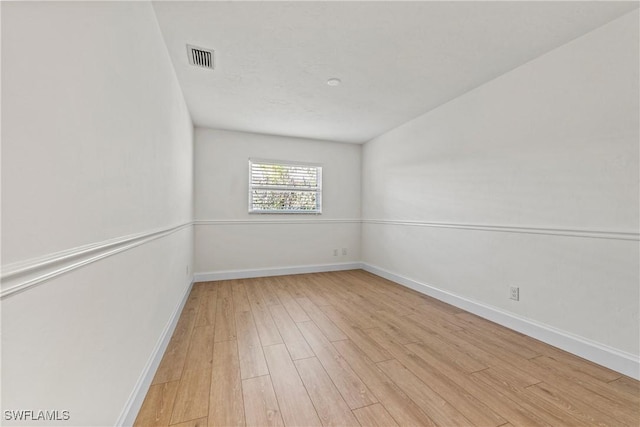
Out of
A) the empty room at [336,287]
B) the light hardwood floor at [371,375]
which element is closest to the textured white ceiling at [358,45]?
the empty room at [336,287]

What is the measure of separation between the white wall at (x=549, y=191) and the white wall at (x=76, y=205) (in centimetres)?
274

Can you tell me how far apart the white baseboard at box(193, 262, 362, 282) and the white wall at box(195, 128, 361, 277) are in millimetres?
52

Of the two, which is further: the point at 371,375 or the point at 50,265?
the point at 371,375

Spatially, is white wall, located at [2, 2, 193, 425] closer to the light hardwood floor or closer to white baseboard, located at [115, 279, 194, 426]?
white baseboard, located at [115, 279, 194, 426]

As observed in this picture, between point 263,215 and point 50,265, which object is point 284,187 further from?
point 50,265

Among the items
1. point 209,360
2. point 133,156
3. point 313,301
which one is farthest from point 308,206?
point 133,156

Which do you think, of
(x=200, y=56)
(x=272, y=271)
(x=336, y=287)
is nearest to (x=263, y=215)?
(x=272, y=271)

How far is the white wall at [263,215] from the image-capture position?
3857mm

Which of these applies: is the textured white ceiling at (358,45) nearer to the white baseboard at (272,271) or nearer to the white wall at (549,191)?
the white wall at (549,191)

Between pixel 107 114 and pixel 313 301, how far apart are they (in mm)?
2501

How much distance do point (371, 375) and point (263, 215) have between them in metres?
2.97

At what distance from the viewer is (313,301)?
2.96 metres

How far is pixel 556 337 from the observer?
1976 mm

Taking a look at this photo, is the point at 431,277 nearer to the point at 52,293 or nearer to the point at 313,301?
the point at 313,301
